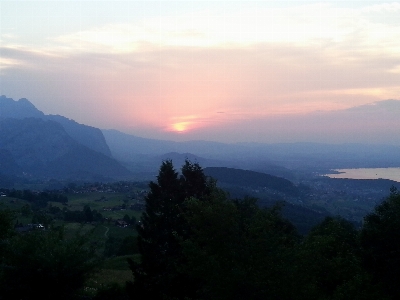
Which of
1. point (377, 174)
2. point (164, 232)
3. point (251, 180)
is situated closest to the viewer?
point (164, 232)

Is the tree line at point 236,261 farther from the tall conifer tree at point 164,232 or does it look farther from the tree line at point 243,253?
the tall conifer tree at point 164,232

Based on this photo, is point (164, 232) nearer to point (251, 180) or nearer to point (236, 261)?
point (236, 261)

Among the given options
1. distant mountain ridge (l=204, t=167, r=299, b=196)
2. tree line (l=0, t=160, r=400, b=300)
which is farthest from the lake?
tree line (l=0, t=160, r=400, b=300)

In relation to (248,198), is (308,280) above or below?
below

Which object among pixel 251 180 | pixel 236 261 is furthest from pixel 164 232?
pixel 251 180

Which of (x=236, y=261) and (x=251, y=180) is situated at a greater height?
(x=236, y=261)

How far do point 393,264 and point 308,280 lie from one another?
11.6 ft

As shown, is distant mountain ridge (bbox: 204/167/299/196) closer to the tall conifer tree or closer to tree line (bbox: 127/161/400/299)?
the tall conifer tree

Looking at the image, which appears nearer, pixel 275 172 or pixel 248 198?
pixel 248 198

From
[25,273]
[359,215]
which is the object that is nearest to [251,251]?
[25,273]

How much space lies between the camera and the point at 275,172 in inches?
5896

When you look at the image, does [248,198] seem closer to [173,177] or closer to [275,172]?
[173,177]

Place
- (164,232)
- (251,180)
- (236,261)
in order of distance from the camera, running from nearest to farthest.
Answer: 1. (236,261)
2. (164,232)
3. (251,180)

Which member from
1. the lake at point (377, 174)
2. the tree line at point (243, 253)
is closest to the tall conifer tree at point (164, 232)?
the tree line at point (243, 253)
